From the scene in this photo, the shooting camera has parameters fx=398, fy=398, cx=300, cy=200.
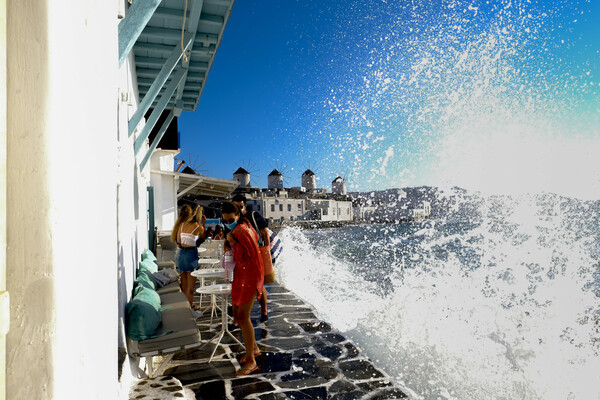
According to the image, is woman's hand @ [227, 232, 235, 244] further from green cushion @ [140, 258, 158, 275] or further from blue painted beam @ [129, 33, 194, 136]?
green cushion @ [140, 258, 158, 275]

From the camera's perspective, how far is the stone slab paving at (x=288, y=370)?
4.10m

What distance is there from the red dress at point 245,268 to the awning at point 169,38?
2258 millimetres

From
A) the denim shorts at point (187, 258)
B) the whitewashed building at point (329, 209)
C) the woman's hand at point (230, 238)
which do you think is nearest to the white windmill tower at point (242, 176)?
the whitewashed building at point (329, 209)

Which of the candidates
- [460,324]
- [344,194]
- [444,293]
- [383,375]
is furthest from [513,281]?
[344,194]

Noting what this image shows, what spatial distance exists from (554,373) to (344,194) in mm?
95567

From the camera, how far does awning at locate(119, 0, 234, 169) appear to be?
3.31 metres

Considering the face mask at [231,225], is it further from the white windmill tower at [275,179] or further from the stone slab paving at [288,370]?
the white windmill tower at [275,179]

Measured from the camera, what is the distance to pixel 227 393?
4129mm

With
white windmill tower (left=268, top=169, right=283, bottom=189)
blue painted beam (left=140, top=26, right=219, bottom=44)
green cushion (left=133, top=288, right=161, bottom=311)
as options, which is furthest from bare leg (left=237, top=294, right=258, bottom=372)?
white windmill tower (left=268, top=169, right=283, bottom=189)

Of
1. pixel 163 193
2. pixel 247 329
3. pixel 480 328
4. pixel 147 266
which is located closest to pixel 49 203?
pixel 247 329

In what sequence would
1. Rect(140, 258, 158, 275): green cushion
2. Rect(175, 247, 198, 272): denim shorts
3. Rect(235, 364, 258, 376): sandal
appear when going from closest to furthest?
Rect(235, 364, 258, 376): sandal < Rect(175, 247, 198, 272): denim shorts < Rect(140, 258, 158, 275): green cushion

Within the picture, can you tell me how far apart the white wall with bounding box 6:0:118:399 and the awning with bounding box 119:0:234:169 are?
1943 mm

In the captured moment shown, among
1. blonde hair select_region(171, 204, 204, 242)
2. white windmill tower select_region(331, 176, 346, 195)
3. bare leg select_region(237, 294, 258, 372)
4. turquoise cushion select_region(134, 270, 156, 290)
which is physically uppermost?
white windmill tower select_region(331, 176, 346, 195)

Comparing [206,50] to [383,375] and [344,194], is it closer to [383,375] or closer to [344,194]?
[383,375]
